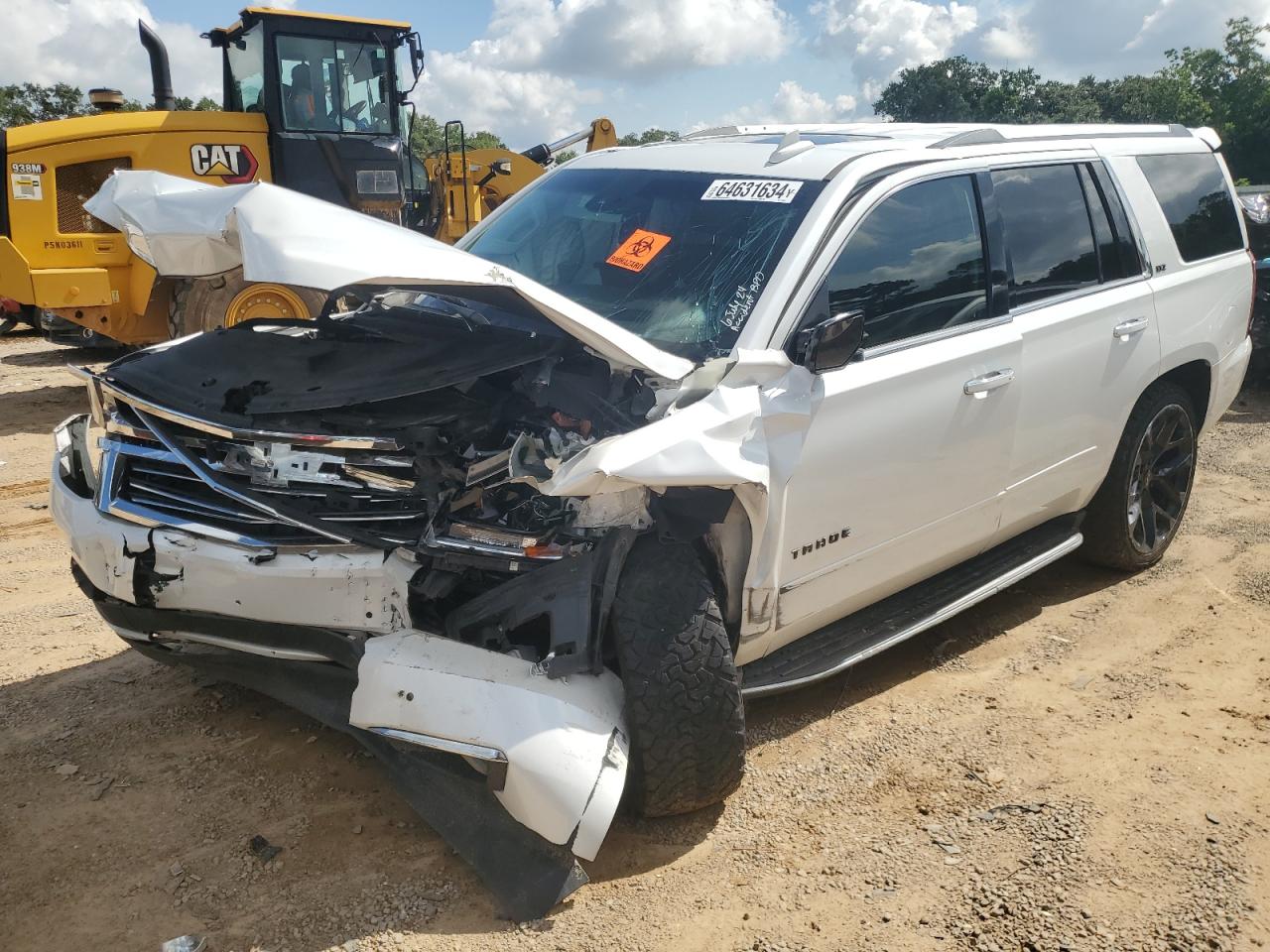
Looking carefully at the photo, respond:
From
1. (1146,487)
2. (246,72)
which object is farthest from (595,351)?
(246,72)

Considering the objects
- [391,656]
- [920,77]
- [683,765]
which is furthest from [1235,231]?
[920,77]

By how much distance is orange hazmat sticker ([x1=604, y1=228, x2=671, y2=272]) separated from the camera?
11.8 feet

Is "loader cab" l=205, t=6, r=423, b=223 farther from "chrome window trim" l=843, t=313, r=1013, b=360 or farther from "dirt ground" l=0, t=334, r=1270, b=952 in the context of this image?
"chrome window trim" l=843, t=313, r=1013, b=360

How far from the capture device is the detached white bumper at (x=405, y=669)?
8.73ft

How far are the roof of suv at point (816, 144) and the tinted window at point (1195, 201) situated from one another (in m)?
0.18

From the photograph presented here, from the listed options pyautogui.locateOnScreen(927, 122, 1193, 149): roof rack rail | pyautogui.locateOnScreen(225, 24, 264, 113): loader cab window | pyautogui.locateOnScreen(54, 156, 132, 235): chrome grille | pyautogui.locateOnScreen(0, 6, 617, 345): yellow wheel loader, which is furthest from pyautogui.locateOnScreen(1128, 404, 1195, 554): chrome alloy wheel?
pyautogui.locateOnScreen(54, 156, 132, 235): chrome grille

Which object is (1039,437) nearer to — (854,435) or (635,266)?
(854,435)

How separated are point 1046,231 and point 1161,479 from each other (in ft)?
5.26

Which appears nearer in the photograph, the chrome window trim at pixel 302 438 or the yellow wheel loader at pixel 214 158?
the chrome window trim at pixel 302 438

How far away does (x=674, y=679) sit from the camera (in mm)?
2857

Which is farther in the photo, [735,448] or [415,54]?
[415,54]

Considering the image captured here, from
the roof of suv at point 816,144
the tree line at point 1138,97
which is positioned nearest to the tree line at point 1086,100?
the tree line at point 1138,97

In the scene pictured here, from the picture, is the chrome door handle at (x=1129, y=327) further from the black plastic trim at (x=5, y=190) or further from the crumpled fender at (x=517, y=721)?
the black plastic trim at (x=5, y=190)

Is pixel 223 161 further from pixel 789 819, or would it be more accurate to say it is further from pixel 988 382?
pixel 789 819
